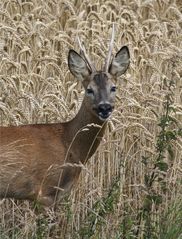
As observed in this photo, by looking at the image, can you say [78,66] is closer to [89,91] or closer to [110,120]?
[89,91]

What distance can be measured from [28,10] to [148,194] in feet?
16.9

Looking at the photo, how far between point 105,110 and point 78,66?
0.70 m

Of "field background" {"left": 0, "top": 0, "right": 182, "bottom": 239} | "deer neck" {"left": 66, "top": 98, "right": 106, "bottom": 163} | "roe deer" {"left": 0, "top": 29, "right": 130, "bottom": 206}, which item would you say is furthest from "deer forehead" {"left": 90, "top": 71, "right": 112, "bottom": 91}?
"field background" {"left": 0, "top": 0, "right": 182, "bottom": 239}

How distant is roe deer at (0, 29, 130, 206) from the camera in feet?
23.5

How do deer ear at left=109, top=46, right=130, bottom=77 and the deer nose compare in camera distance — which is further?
deer ear at left=109, top=46, right=130, bottom=77

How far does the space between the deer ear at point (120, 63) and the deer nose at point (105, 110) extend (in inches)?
20.8

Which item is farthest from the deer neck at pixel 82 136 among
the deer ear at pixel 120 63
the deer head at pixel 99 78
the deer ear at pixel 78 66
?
the deer ear at pixel 120 63

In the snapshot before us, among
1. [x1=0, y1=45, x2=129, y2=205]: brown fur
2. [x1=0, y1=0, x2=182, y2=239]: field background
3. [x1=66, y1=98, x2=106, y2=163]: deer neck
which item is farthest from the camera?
[x1=66, y1=98, x2=106, y2=163]: deer neck

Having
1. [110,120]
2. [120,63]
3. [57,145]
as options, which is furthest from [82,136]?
[120,63]

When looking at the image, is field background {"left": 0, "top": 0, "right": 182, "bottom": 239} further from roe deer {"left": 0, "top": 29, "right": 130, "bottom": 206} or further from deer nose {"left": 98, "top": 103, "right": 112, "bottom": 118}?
deer nose {"left": 98, "top": 103, "right": 112, "bottom": 118}

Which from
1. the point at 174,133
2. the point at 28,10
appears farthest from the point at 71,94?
the point at 28,10

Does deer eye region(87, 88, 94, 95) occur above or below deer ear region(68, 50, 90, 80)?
below

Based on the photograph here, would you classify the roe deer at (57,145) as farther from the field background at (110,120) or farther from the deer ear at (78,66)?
the field background at (110,120)

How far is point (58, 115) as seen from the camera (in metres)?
8.02
